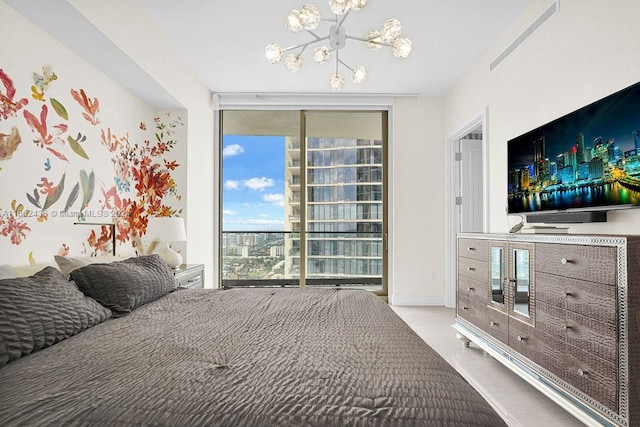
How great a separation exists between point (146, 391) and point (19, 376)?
1.43 feet

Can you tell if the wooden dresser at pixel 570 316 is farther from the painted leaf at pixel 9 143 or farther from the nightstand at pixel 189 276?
the painted leaf at pixel 9 143

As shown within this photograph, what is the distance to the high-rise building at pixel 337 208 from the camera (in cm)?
536

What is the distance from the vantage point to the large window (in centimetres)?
533

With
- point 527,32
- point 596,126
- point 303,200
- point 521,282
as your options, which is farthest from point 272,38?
point 521,282

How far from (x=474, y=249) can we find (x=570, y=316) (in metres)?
1.20

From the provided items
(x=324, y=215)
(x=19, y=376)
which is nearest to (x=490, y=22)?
(x=324, y=215)

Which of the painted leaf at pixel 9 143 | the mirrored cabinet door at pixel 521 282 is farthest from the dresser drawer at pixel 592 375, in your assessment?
the painted leaf at pixel 9 143

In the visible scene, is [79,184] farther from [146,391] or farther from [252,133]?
[252,133]

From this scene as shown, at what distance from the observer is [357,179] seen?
214 inches

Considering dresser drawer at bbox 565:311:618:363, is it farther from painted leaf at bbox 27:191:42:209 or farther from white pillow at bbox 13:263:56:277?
painted leaf at bbox 27:191:42:209

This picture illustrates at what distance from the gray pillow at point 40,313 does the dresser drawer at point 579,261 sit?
230 centimetres

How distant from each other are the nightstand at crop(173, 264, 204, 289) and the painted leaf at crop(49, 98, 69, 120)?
1.40 meters

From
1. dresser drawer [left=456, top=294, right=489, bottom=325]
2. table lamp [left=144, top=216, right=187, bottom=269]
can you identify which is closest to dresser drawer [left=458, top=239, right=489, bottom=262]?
dresser drawer [left=456, top=294, right=489, bottom=325]

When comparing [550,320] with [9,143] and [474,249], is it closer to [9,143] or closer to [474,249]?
[474,249]
